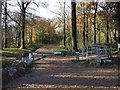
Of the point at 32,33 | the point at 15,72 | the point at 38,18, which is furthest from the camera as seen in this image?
the point at 32,33

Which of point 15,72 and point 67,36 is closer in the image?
point 15,72

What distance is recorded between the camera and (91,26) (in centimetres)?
2839

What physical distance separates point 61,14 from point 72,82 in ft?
64.3

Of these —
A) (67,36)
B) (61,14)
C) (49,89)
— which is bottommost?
(49,89)

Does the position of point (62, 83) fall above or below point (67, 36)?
below

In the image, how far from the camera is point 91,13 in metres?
26.7

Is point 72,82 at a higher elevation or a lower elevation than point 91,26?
lower

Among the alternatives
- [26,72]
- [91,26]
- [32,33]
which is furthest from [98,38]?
[26,72]

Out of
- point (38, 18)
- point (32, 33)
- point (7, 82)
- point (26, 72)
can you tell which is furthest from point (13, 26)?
point (7, 82)

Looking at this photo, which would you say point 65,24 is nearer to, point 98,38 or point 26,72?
point 98,38

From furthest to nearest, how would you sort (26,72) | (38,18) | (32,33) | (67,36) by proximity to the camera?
(67,36), (32,33), (38,18), (26,72)

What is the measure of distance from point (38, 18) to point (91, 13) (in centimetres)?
1006

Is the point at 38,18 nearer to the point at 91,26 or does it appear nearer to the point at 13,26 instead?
the point at 13,26

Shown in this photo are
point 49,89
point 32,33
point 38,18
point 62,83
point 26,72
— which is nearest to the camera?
point 49,89
